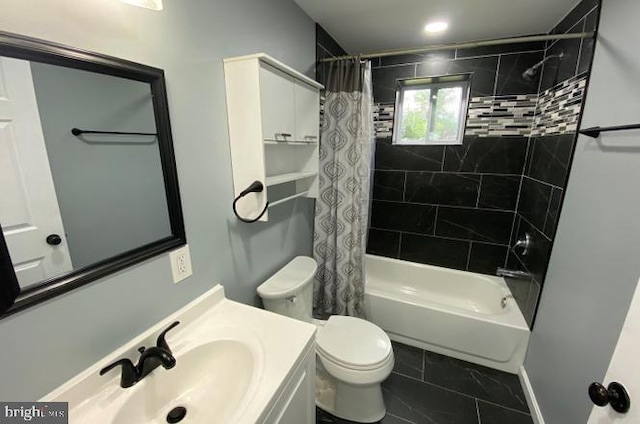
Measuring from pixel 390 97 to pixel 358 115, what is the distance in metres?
0.90

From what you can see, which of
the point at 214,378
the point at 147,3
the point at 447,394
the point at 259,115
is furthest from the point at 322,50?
the point at 447,394

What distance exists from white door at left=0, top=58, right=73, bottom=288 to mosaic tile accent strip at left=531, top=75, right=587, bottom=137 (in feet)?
7.33

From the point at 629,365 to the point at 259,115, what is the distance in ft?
4.45

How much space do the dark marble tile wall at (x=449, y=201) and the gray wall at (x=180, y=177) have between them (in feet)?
4.68

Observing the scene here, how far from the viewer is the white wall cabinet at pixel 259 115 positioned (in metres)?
1.17

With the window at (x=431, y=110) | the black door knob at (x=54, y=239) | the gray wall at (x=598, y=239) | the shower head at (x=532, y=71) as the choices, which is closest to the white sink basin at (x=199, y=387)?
the black door knob at (x=54, y=239)

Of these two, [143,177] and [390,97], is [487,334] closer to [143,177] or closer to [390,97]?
[390,97]

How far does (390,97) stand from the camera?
2.52 metres

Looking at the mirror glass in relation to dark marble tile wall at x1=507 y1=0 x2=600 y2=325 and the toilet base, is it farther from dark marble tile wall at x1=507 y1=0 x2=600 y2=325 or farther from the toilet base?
dark marble tile wall at x1=507 y1=0 x2=600 y2=325

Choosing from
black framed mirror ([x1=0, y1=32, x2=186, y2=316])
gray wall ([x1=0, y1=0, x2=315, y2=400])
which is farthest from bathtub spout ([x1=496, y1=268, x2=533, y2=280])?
black framed mirror ([x1=0, y1=32, x2=186, y2=316])

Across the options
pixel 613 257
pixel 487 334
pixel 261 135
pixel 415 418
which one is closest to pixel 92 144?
pixel 261 135

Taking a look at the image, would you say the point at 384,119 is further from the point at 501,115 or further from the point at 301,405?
the point at 301,405

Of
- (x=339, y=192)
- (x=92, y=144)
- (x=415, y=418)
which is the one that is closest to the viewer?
(x=92, y=144)

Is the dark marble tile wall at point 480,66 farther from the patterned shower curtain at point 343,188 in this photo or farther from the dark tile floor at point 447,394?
the dark tile floor at point 447,394
